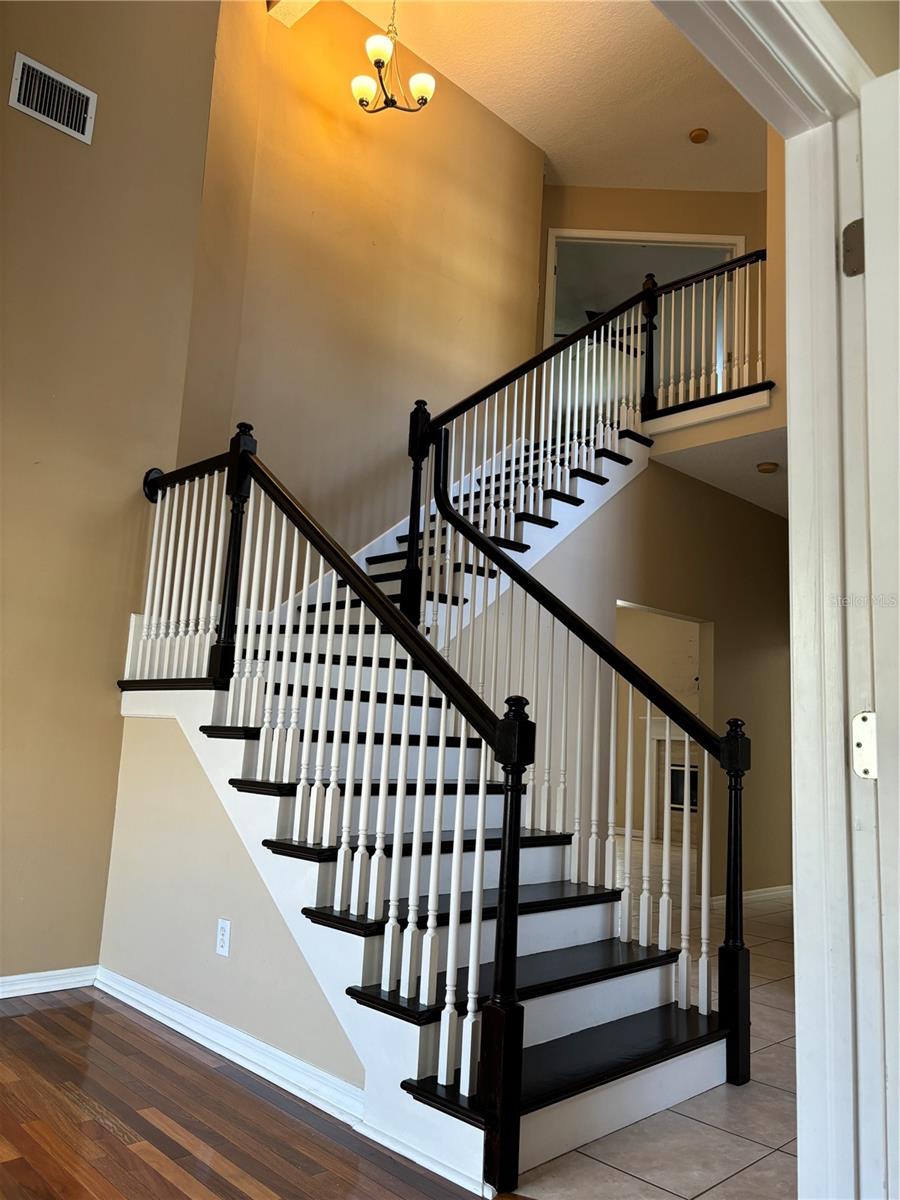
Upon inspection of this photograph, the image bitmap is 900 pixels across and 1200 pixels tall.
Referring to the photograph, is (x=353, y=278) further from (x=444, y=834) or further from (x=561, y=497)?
(x=444, y=834)

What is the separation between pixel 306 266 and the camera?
558 cm

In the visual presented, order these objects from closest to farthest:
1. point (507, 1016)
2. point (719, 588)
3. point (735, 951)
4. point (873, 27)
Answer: point (873, 27) < point (507, 1016) < point (735, 951) < point (719, 588)

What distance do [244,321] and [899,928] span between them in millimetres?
4851

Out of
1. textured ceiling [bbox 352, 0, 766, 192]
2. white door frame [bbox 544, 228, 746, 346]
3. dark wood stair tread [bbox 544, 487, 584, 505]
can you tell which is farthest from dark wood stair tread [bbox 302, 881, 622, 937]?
textured ceiling [bbox 352, 0, 766, 192]

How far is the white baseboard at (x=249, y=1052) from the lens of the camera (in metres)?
2.65

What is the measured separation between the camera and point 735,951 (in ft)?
10.3

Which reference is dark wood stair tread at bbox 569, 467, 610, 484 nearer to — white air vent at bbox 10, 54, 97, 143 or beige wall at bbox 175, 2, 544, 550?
Answer: beige wall at bbox 175, 2, 544, 550

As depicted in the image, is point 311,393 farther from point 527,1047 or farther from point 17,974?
point 527,1047

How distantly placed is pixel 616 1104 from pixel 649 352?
16.0ft

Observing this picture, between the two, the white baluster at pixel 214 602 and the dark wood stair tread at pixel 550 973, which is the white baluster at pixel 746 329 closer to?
the white baluster at pixel 214 602

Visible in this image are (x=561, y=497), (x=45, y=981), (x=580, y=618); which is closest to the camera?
(x=45, y=981)

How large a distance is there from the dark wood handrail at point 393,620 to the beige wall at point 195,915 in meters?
1.02

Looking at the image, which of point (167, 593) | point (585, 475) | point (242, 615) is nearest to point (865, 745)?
point (242, 615)

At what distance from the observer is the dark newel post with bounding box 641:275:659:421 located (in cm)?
611
